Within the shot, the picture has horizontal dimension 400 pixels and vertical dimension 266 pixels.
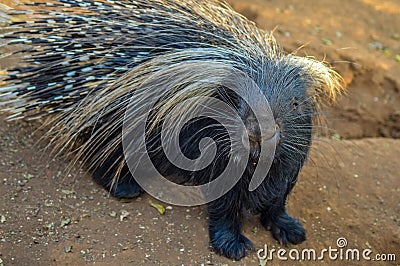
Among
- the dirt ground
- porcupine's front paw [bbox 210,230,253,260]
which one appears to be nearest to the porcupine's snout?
porcupine's front paw [bbox 210,230,253,260]

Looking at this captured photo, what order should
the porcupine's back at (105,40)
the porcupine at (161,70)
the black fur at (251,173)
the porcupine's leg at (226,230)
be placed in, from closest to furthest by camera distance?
1. the black fur at (251,173)
2. the porcupine at (161,70)
3. the porcupine's back at (105,40)
4. the porcupine's leg at (226,230)

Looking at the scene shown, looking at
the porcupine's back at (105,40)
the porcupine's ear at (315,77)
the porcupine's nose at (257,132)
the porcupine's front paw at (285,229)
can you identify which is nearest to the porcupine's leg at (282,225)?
the porcupine's front paw at (285,229)

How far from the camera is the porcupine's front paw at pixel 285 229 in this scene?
329cm

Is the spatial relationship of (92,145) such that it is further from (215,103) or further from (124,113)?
(215,103)

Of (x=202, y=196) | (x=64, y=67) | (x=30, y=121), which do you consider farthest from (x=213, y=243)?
(x=30, y=121)

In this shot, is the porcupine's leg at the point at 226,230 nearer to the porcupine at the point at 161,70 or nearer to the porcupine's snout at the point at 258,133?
the porcupine at the point at 161,70

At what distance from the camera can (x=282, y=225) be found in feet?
10.8

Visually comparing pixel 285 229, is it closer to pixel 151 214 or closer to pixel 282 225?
pixel 282 225

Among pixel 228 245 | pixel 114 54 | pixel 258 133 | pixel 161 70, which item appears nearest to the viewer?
pixel 258 133

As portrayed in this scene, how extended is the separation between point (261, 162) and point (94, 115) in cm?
100

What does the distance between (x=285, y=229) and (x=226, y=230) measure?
0.42 m

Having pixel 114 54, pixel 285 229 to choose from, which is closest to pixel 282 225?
pixel 285 229

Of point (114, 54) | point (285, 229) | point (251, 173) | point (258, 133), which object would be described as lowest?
point (285, 229)

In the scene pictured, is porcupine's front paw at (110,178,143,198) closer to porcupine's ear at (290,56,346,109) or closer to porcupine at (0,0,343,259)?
porcupine at (0,0,343,259)
